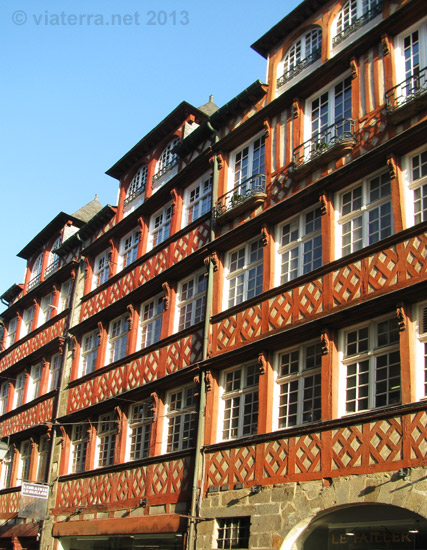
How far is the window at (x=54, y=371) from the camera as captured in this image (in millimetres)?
22653

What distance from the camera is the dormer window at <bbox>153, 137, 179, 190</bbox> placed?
20.0 m

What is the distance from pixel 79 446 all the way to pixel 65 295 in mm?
6047

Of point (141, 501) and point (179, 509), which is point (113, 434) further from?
point (179, 509)

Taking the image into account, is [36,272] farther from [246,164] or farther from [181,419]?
[181,419]

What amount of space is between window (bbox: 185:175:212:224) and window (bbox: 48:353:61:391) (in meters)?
7.10

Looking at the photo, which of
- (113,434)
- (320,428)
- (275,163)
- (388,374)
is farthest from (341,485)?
(113,434)

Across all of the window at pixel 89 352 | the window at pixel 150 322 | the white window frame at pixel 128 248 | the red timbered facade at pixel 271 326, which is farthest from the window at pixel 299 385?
the window at pixel 89 352

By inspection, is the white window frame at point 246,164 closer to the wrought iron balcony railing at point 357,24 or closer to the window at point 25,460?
the wrought iron balcony railing at point 357,24

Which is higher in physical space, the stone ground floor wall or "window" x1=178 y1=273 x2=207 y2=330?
"window" x1=178 y1=273 x2=207 y2=330

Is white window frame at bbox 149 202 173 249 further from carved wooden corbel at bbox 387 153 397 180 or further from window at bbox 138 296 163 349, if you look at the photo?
carved wooden corbel at bbox 387 153 397 180

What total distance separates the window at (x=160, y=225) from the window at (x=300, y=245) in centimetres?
528

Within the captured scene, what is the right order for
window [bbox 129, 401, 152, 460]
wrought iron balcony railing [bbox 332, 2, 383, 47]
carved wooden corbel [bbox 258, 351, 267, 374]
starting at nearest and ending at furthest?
carved wooden corbel [bbox 258, 351, 267, 374] → wrought iron balcony railing [bbox 332, 2, 383, 47] → window [bbox 129, 401, 152, 460]

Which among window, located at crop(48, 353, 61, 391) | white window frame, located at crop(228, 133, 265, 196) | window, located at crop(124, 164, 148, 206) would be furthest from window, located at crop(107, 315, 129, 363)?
white window frame, located at crop(228, 133, 265, 196)

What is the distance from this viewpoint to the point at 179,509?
47.3ft
